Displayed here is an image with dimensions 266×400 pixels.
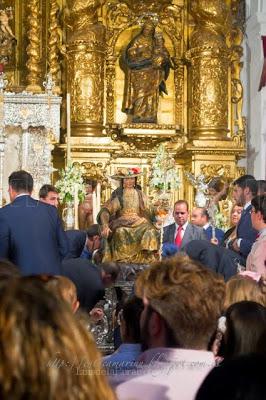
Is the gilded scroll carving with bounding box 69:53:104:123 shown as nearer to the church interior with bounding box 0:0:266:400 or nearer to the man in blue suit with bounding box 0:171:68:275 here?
the church interior with bounding box 0:0:266:400

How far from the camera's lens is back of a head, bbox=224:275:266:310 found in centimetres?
427

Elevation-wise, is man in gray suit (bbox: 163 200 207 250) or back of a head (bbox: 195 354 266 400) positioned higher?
back of a head (bbox: 195 354 266 400)

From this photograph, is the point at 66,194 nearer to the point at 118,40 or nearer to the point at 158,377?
the point at 118,40

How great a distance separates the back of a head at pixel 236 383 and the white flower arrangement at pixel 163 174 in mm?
10749

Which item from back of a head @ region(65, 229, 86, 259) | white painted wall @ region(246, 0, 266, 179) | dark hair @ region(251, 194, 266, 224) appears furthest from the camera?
white painted wall @ region(246, 0, 266, 179)

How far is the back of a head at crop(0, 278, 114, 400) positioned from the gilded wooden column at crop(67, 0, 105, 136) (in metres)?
14.4

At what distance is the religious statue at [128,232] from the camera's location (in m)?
11.1

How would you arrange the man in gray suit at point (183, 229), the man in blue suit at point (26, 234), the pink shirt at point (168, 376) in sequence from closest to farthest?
1. the pink shirt at point (168, 376)
2. the man in blue suit at point (26, 234)
3. the man in gray suit at point (183, 229)

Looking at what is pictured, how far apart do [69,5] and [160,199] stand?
19.1ft

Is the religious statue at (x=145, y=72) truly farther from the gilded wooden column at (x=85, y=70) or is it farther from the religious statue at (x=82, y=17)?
the religious statue at (x=82, y=17)

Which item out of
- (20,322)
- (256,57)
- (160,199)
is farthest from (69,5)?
(20,322)

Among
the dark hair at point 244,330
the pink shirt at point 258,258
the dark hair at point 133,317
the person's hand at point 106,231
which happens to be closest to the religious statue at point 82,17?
the person's hand at point 106,231

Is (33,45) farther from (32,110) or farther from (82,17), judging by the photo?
(32,110)

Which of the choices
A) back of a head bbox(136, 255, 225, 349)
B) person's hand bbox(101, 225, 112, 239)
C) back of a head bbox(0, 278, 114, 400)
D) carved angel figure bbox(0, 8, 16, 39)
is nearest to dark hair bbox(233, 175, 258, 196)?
person's hand bbox(101, 225, 112, 239)
